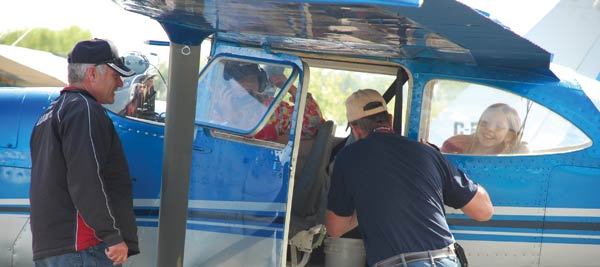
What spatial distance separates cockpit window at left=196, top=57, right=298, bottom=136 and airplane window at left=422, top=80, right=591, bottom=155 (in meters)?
1.02

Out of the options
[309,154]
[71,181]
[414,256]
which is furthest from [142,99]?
[414,256]

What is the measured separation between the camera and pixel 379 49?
4758 millimetres

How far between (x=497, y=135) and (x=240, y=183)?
66.0 inches

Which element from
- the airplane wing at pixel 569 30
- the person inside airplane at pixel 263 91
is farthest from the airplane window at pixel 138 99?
the airplane wing at pixel 569 30

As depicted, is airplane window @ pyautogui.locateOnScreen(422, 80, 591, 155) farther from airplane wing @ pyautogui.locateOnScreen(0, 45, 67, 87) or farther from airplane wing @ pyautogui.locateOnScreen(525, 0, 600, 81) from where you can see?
airplane wing @ pyautogui.locateOnScreen(0, 45, 67, 87)

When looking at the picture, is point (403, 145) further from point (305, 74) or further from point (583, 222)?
point (583, 222)

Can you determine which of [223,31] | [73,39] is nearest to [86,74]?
[223,31]

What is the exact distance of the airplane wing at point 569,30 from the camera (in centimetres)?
1481

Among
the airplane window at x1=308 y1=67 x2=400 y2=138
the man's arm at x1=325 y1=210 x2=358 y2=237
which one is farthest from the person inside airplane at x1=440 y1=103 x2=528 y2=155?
the airplane window at x1=308 y1=67 x2=400 y2=138

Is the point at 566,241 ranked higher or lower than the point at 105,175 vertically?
lower

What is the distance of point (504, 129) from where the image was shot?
16.4 ft

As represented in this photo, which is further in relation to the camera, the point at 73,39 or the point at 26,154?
the point at 73,39

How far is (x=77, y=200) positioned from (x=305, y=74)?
1.67 metres

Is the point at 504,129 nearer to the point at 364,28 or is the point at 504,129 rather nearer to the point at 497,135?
the point at 497,135
